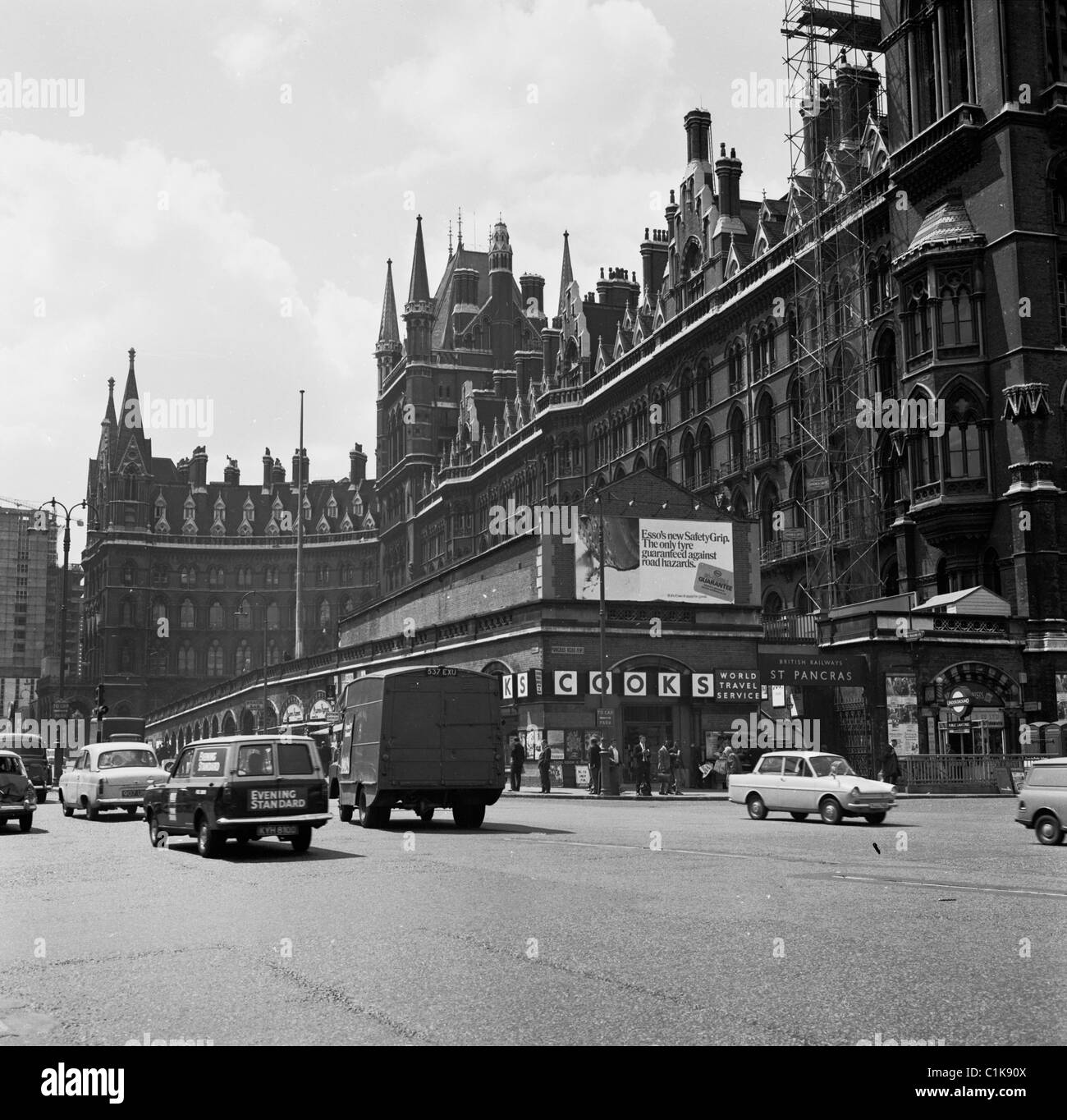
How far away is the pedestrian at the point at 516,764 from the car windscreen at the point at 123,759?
15868 millimetres

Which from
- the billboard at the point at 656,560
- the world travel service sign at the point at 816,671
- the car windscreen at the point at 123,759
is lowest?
the car windscreen at the point at 123,759

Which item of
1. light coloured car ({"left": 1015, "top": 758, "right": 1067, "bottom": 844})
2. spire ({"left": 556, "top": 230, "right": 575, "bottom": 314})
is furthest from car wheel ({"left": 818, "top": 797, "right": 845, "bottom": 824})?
spire ({"left": 556, "top": 230, "right": 575, "bottom": 314})

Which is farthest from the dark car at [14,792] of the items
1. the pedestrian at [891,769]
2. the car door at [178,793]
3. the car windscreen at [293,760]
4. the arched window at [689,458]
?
the arched window at [689,458]

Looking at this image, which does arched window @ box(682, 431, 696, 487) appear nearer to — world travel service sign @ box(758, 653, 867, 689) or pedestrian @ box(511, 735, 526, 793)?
world travel service sign @ box(758, 653, 867, 689)

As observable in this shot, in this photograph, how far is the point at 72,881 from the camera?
52.8ft

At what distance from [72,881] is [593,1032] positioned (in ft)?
34.6

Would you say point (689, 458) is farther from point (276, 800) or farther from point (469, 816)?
point (276, 800)

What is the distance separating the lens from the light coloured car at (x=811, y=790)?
2695cm

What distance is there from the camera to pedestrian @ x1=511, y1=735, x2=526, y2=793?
4488cm

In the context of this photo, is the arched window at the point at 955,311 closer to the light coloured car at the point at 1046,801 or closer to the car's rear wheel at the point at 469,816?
the light coloured car at the point at 1046,801

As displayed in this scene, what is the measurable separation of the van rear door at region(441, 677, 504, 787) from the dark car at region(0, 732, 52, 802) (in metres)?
19.0

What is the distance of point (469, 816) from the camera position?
2552 cm
